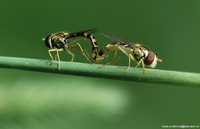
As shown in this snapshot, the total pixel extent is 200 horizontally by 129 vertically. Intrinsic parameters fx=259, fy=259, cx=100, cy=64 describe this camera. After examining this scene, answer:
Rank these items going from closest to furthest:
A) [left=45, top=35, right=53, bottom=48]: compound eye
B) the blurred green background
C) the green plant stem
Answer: the green plant stem
the blurred green background
[left=45, top=35, right=53, bottom=48]: compound eye

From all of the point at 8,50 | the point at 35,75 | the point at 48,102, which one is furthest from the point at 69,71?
the point at 8,50

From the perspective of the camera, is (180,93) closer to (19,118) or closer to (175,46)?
(175,46)

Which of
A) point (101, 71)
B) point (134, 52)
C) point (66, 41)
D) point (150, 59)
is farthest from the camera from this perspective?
point (66, 41)

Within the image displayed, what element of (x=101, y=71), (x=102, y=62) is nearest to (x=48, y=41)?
(x=102, y=62)

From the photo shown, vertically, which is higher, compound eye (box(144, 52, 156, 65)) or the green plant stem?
the green plant stem

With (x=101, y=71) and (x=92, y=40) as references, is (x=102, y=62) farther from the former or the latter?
(x=101, y=71)

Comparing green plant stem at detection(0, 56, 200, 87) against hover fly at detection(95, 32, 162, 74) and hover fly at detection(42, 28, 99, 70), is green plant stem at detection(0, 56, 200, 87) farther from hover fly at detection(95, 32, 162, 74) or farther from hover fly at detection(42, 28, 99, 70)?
hover fly at detection(42, 28, 99, 70)

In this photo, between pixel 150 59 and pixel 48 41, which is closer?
pixel 150 59

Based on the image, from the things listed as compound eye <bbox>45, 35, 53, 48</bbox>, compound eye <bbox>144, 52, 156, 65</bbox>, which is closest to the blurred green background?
compound eye <bbox>45, 35, 53, 48</bbox>
